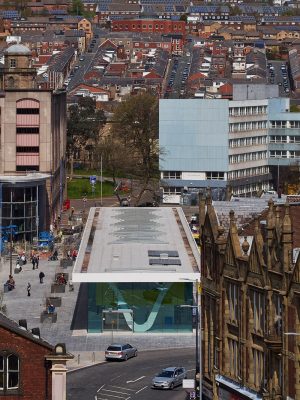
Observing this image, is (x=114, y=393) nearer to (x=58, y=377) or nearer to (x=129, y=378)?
(x=129, y=378)

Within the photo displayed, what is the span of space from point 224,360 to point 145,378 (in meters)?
18.0

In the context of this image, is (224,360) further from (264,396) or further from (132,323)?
(132,323)

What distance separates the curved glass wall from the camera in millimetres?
85750

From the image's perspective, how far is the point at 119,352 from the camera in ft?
257

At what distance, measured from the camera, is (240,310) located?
54.1 meters

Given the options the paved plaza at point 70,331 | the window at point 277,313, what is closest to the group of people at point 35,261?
the paved plaza at point 70,331

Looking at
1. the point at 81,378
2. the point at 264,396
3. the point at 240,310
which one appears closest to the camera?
the point at 264,396

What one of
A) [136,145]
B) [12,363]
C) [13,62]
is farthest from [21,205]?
[12,363]

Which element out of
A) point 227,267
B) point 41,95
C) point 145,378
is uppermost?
point 41,95

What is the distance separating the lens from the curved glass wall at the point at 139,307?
8575 centimetres

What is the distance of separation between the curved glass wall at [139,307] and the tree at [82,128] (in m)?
94.7

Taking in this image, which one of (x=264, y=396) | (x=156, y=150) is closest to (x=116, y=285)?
(x=264, y=396)

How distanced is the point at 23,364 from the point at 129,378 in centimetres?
2504

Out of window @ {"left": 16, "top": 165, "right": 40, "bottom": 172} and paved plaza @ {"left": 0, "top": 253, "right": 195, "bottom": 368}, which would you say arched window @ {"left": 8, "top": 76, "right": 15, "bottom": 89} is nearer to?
window @ {"left": 16, "top": 165, "right": 40, "bottom": 172}
